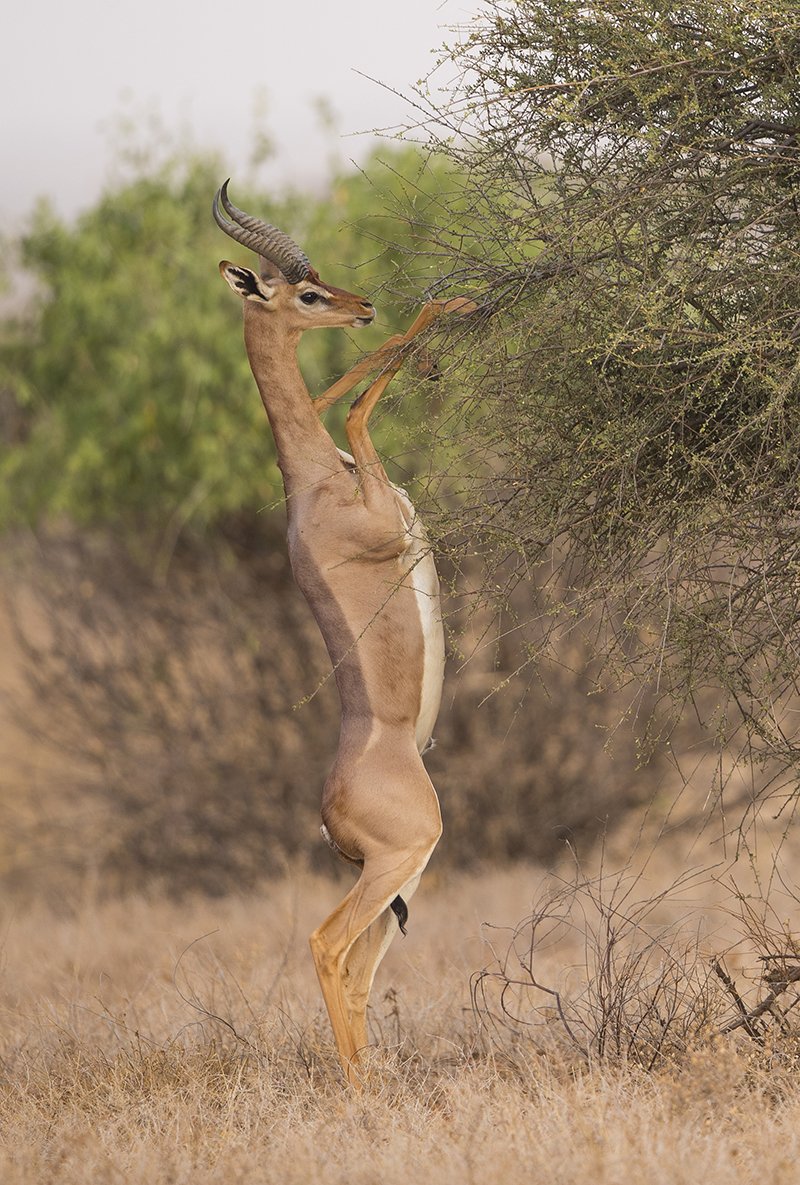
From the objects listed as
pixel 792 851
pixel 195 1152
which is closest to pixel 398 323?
pixel 792 851

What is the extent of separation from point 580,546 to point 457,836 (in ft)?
25.1

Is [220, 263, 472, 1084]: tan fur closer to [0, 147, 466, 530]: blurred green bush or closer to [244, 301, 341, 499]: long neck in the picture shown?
[244, 301, 341, 499]: long neck

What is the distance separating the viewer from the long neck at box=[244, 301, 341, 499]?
527 centimetres

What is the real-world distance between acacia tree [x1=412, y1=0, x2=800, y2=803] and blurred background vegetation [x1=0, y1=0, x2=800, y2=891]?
0.8 inches

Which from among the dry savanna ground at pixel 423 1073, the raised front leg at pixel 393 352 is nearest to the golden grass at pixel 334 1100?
the dry savanna ground at pixel 423 1073

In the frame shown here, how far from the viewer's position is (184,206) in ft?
39.9

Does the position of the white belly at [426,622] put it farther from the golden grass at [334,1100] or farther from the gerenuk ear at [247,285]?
the golden grass at [334,1100]

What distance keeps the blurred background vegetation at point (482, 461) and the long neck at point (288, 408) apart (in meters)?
0.23

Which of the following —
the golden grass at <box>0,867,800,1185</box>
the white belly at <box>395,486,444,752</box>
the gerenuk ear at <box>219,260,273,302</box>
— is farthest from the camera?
the gerenuk ear at <box>219,260,273,302</box>

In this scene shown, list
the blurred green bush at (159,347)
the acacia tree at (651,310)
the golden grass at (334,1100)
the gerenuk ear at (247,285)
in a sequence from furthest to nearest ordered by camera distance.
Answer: the blurred green bush at (159,347) → the gerenuk ear at (247,285) → the acacia tree at (651,310) → the golden grass at (334,1100)

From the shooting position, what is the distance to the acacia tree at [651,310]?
15.7ft

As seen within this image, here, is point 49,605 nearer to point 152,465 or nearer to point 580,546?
point 152,465

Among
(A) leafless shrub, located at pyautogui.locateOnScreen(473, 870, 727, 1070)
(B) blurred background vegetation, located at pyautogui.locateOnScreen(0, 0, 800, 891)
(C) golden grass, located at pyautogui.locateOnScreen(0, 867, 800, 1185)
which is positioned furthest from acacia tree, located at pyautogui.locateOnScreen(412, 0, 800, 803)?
(C) golden grass, located at pyautogui.locateOnScreen(0, 867, 800, 1185)

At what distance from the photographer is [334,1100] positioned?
16.1ft
